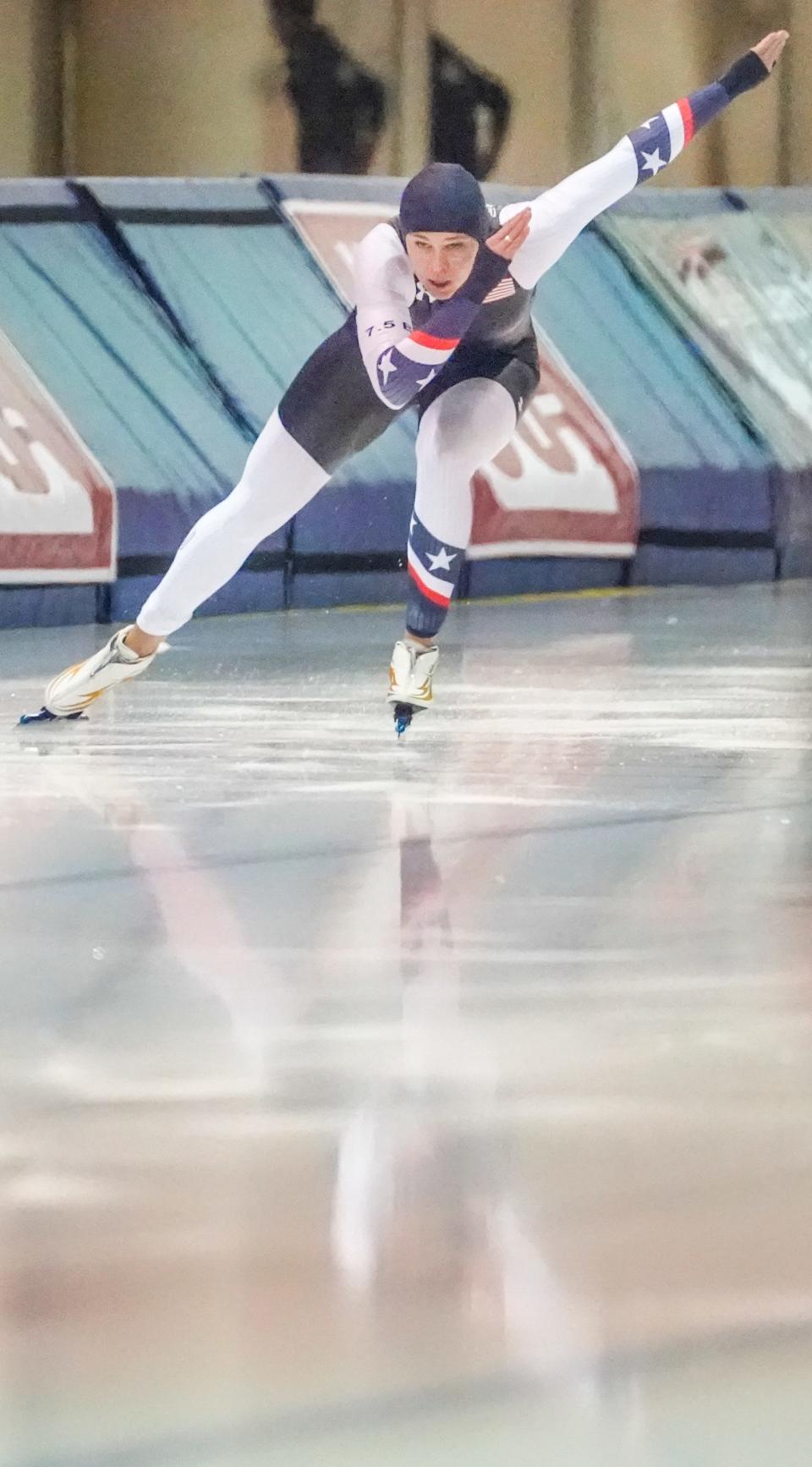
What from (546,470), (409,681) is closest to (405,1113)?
(409,681)

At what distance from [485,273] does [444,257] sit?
0.09 metres

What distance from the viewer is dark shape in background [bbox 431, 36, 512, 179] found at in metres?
10.7

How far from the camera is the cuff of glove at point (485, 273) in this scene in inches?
178

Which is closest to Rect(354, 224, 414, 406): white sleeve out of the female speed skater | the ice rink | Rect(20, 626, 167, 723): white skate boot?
the female speed skater

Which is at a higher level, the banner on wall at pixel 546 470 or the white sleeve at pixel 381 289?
the white sleeve at pixel 381 289

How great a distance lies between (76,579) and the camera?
279 inches

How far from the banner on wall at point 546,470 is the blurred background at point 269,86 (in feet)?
7.12

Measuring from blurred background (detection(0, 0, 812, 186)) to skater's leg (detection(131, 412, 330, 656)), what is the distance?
18.8 feet

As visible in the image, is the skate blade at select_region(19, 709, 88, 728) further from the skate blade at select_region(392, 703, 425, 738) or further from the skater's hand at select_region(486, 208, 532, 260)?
the skater's hand at select_region(486, 208, 532, 260)

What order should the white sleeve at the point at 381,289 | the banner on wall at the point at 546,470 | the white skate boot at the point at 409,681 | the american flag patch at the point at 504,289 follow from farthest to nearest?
A: the banner on wall at the point at 546,470, the american flag patch at the point at 504,289, the white skate boot at the point at 409,681, the white sleeve at the point at 381,289

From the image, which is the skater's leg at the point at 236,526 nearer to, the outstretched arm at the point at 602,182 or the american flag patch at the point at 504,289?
the american flag patch at the point at 504,289

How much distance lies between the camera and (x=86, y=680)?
4914 millimetres

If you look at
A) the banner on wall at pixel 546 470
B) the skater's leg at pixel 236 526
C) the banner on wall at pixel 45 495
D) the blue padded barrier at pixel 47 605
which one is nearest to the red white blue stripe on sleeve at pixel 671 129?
the skater's leg at pixel 236 526

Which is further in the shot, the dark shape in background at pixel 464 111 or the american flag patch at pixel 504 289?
the dark shape in background at pixel 464 111
